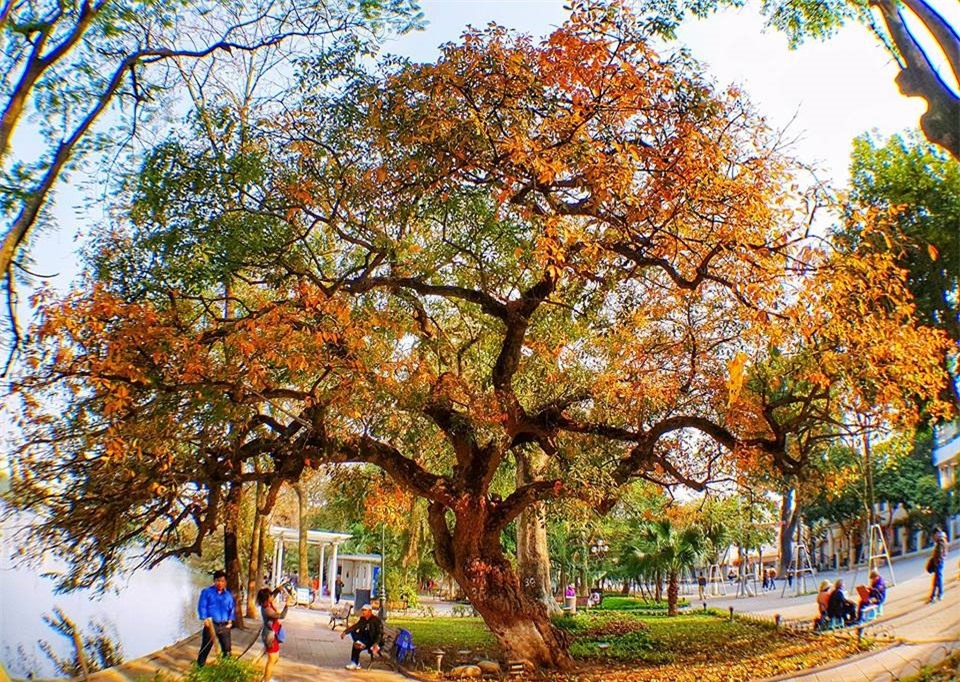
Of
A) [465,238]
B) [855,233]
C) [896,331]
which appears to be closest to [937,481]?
[896,331]

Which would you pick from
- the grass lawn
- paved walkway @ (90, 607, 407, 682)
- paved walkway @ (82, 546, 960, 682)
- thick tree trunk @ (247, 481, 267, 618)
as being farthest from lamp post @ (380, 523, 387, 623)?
paved walkway @ (82, 546, 960, 682)

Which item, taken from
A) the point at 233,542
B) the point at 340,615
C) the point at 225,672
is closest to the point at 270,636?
the point at 225,672

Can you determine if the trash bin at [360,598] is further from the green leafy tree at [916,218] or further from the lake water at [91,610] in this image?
the green leafy tree at [916,218]

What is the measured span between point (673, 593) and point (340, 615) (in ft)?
9.81

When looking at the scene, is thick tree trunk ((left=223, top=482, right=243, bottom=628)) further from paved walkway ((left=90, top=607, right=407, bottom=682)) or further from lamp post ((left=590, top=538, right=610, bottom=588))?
lamp post ((left=590, top=538, right=610, bottom=588))

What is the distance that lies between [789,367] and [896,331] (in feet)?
2.40

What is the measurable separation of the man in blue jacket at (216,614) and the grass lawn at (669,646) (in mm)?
1408

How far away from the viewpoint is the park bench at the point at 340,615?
21.2 feet

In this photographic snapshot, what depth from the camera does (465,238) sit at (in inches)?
193

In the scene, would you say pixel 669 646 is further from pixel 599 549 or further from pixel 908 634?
pixel 599 549

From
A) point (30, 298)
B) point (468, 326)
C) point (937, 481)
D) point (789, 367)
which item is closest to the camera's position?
point (937, 481)

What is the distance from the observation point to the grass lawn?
4133 mm

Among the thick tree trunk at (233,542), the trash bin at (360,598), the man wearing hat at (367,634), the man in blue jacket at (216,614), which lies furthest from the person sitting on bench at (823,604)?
the trash bin at (360,598)

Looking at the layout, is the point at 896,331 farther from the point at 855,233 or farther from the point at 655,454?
the point at 655,454
